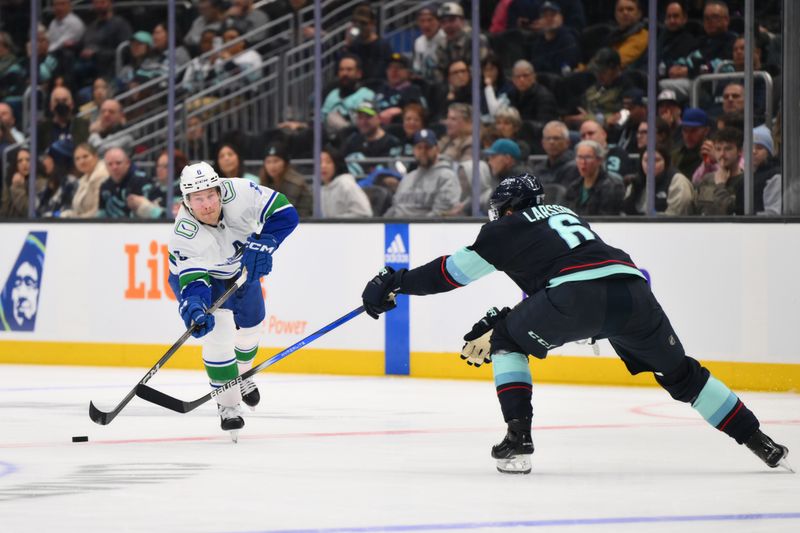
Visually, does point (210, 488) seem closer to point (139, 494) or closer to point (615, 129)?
point (139, 494)

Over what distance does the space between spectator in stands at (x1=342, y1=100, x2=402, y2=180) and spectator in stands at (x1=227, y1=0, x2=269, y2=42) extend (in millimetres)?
1713

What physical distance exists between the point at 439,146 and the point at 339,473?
455 cm

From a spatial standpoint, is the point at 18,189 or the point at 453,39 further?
the point at 18,189

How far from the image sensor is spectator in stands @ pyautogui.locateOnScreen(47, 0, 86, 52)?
11758 millimetres

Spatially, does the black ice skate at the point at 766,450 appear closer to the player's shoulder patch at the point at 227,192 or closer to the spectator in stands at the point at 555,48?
the player's shoulder patch at the point at 227,192

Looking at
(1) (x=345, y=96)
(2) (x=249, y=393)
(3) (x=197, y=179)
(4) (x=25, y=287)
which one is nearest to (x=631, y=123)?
(1) (x=345, y=96)

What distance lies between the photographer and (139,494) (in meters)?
4.48

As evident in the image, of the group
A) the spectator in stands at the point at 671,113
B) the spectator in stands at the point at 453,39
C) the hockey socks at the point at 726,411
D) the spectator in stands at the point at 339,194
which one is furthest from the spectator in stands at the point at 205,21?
the hockey socks at the point at 726,411

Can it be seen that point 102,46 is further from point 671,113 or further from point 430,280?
point 430,280

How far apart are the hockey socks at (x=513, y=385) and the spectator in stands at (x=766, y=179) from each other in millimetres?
3607

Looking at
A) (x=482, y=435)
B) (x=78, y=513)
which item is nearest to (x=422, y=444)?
(x=482, y=435)

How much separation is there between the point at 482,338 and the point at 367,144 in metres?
4.76

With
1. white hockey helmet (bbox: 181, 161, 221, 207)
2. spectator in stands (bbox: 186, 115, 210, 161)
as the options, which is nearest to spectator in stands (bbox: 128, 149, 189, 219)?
spectator in stands (bbox: 186, 115, 210, 161)

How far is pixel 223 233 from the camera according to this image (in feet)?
20.4
